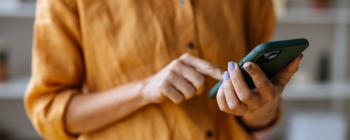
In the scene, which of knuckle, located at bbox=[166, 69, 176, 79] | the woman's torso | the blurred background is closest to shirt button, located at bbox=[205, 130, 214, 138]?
the woman's torso

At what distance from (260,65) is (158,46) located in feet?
0.59

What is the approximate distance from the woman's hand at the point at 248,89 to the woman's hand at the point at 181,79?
1.8 inches

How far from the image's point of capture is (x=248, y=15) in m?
0.84

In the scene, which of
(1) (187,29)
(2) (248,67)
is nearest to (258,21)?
(1) (187,29)

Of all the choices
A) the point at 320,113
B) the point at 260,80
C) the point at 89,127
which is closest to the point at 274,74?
the point at 260,80

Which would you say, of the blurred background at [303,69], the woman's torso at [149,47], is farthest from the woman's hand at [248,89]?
the blurred background at [303,69]

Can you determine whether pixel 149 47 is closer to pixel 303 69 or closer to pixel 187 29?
pixel 187 29

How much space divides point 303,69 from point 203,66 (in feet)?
5.31

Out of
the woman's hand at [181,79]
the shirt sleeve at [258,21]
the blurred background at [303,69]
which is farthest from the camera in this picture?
the blurred background at [303,69]

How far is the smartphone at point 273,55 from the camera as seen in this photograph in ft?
1.84

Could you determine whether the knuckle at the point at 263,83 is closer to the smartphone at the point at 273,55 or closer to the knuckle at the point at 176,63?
the smartphone at the point at 273,55

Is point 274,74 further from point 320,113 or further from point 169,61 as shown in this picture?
point 320,113

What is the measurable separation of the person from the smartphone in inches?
3.9

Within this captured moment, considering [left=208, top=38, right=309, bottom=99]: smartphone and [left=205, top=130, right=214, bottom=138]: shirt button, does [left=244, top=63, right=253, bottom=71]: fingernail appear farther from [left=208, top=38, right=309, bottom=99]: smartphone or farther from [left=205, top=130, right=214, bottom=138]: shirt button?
[left=205, top=130, right=214, bottom=138]: shirt button
